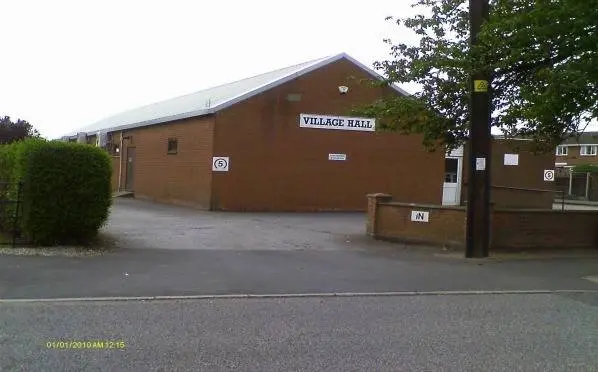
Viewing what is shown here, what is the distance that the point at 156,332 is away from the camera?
6246 mm

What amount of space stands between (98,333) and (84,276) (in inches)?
127

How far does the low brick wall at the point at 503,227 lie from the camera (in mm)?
13617

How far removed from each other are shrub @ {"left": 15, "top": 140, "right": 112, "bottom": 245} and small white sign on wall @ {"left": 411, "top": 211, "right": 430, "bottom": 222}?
6839mm

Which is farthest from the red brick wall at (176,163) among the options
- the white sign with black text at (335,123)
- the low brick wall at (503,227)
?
the low brick wall at (503,227)

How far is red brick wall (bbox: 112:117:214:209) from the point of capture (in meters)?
22.2

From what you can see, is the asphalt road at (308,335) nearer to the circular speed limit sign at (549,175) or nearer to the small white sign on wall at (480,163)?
the small white sign on wall at (480,163)

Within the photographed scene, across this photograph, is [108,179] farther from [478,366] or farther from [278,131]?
[278,131]

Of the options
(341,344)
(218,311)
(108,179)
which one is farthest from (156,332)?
(108,179)

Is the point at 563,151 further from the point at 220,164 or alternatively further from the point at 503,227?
the point at 503,227

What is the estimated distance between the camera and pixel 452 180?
28875 millimetres

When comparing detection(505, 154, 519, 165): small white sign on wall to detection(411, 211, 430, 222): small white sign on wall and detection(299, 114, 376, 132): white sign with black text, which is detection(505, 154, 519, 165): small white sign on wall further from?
detection(411, 211, 430, 222): small white sign on wall

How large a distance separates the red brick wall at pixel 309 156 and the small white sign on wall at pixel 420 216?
9.24 metres

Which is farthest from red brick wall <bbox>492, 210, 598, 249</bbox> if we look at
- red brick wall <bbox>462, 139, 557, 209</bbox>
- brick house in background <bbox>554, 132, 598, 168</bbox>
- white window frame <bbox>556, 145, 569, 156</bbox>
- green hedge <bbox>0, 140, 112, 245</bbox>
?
white window frame <bbox>556, 145, 569, 156</bbox>

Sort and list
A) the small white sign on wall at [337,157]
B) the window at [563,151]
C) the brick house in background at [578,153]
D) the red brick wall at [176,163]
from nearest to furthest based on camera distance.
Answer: the red brick wall at [176,163] → the small white sign on wall at [337,157] → the brick house in background at [578,153] → the window at [563,151]
